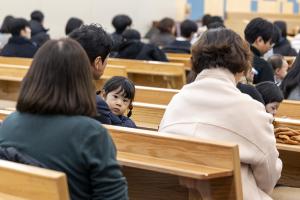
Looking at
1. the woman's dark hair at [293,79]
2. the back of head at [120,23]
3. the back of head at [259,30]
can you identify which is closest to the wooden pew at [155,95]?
the woman's dark hair at [293,79]

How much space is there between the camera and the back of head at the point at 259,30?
6391mm

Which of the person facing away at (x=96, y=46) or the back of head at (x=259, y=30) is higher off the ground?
the person facing away at (x=96, y=46)

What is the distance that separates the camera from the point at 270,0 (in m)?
17.0

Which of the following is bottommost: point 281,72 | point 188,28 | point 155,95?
point 188,28

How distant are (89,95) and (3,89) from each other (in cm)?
527

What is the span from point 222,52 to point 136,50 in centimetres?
604

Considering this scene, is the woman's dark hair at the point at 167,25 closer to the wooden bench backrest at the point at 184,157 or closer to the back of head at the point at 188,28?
the back of head at the point at 188,28

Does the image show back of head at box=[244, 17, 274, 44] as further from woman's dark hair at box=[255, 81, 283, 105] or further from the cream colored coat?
the cream colored coat

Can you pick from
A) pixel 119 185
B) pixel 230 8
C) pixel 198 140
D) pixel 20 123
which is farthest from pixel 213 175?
pixel 230 8

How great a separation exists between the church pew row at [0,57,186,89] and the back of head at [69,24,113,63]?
441 centimetres

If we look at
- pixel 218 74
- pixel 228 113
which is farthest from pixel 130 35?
pixel 228 113

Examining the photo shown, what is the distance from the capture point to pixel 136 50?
→ 9445 millimetres

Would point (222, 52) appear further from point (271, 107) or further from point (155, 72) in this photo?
point (155, 72)

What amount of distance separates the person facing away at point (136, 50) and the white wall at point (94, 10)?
4219 mm
